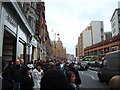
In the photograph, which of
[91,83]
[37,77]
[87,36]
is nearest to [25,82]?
[37,77]

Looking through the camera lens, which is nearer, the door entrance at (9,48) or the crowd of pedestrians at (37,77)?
the crowd of pedestrians at (37,77)

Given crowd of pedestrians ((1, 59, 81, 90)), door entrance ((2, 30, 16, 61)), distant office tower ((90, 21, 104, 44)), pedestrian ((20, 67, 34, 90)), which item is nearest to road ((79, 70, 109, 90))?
crowd of pedestrians ((1, 59, 81, 90))

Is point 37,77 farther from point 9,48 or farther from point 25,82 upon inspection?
point 9,48

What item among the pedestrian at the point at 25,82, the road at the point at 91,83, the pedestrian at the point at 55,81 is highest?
the pedestrian at the point at 55,81

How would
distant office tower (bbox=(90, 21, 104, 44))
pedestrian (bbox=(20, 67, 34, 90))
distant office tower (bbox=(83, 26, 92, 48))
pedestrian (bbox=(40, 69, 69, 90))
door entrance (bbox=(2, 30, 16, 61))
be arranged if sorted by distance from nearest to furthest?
1. pedestrian (bbox=(40, 69, 69, 90))
2. pedestrian (bbox=(20, 67, 34, 90))
3. door entrance (bbox=(2, 30, 16, 61))
4. distant office tower (bbox=(90, 21, 104, 44))
5. distant office tower (bbox=(83, 26, 92, 48))

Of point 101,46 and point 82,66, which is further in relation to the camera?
point 101,46

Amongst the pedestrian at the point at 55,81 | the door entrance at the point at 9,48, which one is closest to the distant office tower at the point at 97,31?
the door entrance at the point at 9,48

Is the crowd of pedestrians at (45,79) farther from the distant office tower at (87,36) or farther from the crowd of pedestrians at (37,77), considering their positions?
the distant office tower at (87,36)

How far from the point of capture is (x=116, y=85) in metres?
1.99

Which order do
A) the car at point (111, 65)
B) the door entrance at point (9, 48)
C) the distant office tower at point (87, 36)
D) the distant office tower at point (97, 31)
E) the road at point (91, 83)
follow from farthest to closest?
1. the distant office tower at point (87, 36)
2. the distant office tower at point (97, 31)
3. the door entrance at point (9, 48)
4. the road at point (91, 83)
5. the car at point (111, 65)

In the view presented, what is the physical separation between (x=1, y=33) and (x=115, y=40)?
56028 mm

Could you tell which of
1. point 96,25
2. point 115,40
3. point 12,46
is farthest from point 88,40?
point 12,46

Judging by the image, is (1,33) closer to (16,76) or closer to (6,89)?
(16,76)

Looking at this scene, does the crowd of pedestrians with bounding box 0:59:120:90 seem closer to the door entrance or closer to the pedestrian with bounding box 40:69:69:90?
the pedestrian with bounding box 40:69:69:90
